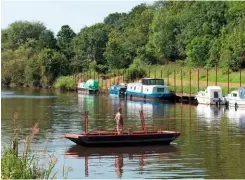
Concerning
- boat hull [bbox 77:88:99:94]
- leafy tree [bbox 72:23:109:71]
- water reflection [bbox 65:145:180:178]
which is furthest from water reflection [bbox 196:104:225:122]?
leafy tree [bbox 72:23:109:71]

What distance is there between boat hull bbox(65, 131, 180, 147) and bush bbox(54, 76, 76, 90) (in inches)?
2960

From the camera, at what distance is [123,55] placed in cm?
11250

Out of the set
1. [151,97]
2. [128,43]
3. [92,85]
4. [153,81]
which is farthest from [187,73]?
[128,43]

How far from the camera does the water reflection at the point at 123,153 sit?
29239mm

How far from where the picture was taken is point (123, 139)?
3197 cm

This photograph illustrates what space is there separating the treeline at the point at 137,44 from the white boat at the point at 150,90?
9.47 meters

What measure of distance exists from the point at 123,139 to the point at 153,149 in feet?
5.03

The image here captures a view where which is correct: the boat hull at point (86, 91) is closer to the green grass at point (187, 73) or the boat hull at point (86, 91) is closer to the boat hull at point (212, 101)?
the green grass at point (187, 73)

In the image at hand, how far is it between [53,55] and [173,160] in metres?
97.0

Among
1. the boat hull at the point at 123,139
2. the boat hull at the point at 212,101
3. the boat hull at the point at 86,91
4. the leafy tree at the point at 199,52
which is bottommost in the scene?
the boat hull at the point at 123,139

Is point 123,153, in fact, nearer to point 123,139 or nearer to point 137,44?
point 123,139

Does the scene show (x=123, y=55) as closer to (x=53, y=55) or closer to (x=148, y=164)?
(x=53, y=55)

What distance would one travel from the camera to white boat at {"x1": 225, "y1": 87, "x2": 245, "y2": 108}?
193ft

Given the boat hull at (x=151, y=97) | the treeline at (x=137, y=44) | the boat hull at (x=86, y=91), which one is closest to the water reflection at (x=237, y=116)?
the boat hull at (x=151, y=97)
